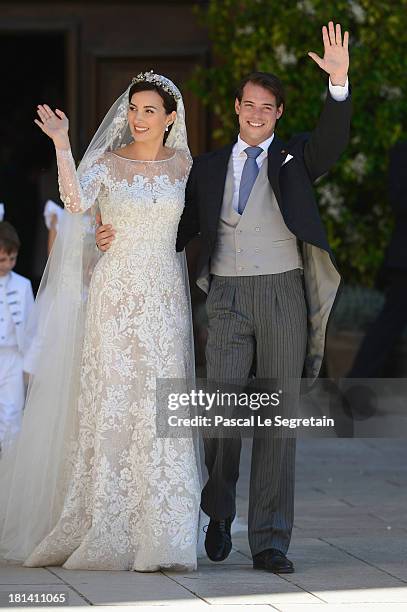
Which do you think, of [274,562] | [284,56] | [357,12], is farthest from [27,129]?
[274,562]

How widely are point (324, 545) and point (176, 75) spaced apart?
518 centimetres

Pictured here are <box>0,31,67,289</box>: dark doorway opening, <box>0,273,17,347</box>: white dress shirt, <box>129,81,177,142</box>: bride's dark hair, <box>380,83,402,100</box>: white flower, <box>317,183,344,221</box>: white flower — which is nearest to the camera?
<box>129,81,177,142</box>: bride's dark hair

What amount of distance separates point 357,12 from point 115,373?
188 inches

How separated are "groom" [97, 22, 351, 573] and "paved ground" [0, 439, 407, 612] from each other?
0.20 metres

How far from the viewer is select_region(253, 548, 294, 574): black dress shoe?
5270mm

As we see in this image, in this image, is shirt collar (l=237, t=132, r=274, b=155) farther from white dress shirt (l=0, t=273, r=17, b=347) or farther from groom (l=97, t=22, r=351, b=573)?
white dress shirt (l=0, t=273, r=17, b=347)

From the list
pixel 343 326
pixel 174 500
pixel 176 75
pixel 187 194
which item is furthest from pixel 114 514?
pixel 176 75

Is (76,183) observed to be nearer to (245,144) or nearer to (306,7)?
(245,144)

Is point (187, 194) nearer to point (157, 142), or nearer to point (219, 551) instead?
point (157, 142)

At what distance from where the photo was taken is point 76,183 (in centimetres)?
525

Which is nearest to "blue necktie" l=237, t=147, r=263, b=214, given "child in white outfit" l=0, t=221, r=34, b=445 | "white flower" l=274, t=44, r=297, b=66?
"child in white outfit" l=0, t=221, r=34, b=445

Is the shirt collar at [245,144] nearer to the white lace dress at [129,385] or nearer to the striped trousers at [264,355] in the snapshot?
the white lace dress at [129,385]

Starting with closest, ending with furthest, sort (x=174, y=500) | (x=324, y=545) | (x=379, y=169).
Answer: (x=174, y=500), (x=324, y=545), (x=379, y=169)

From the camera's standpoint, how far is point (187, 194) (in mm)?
5547
